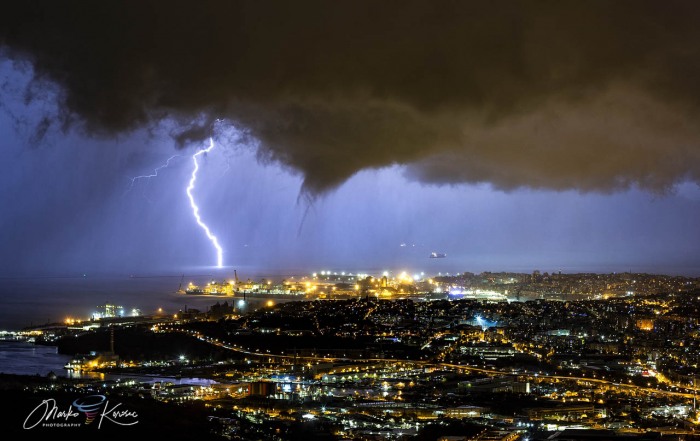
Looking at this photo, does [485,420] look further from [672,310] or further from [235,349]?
[672,310]

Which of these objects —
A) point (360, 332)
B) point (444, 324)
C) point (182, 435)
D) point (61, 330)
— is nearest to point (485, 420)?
point (182, 435)

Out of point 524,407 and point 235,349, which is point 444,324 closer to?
point 235,349

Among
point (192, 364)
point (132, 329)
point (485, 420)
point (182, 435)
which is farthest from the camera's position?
point (132, 329)

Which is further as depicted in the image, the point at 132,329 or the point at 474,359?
the point at 132,329

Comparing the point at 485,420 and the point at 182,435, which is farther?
the point at 485,420

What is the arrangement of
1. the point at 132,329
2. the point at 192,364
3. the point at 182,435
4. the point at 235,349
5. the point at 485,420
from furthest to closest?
the point at 132,329, the point at 235,349, the point at 192,364, the point at 485,420, the point at 182,435

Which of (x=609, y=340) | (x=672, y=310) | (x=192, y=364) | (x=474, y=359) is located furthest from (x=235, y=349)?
(x=672, y=310)

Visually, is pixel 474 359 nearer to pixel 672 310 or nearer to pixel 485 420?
pixel 485 420

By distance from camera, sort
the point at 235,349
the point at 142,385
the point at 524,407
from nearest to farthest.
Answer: the point at 524,407
the point at 142,385
the point at 235,349

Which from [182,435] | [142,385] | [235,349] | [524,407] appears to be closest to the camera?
[182,435]
